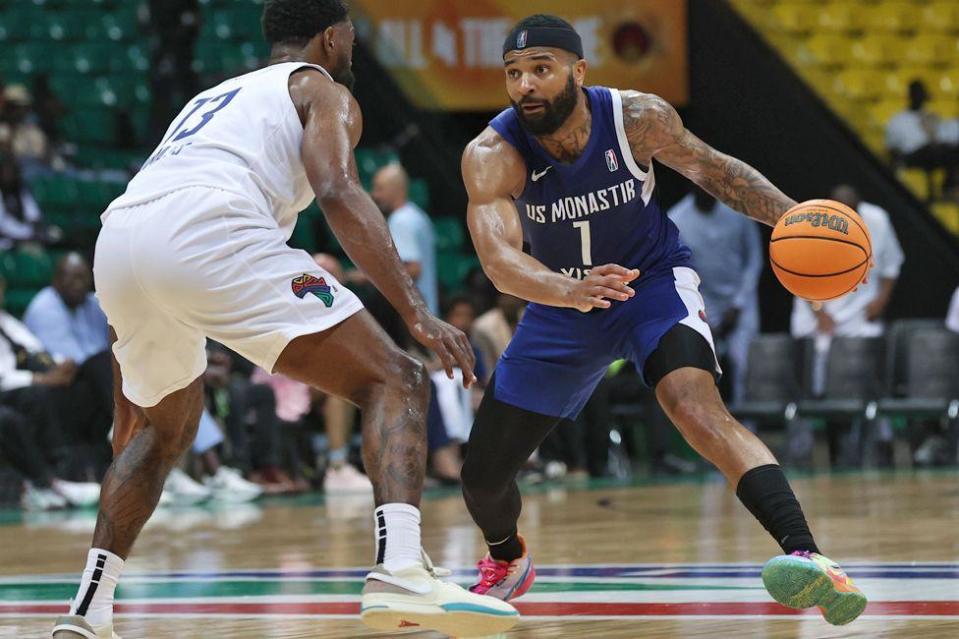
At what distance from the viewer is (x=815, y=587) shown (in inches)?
170

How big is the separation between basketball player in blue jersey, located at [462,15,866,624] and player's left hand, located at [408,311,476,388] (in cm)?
93

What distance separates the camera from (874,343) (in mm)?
12977

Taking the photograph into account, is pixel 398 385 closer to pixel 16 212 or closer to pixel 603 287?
pixel 603 287

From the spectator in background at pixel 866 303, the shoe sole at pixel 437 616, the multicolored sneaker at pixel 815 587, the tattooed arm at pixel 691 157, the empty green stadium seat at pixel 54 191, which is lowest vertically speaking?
the spectator in background at pixel 866 303

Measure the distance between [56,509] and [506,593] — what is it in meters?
5.97

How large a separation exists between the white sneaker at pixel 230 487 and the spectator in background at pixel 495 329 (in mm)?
1895

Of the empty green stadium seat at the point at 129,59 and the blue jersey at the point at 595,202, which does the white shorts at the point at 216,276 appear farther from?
the empty green stadium seat at the point at 129,59

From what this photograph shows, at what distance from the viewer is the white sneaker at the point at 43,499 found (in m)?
10.7

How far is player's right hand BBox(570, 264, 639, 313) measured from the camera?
14.6 ft

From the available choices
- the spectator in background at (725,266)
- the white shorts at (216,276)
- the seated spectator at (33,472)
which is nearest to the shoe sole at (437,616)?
the white shorts at (216,276)

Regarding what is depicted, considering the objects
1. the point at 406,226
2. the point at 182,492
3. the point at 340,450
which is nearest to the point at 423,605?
the point at 182,492

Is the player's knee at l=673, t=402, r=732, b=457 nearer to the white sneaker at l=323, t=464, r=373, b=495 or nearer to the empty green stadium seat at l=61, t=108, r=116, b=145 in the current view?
the white sneaker at l=323, t=464, r=373, b=495

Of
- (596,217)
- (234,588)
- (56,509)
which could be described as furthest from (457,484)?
(596,217)

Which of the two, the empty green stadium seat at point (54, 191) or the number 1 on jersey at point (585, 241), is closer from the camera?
the number 1 on jersey at point (585, 241)
